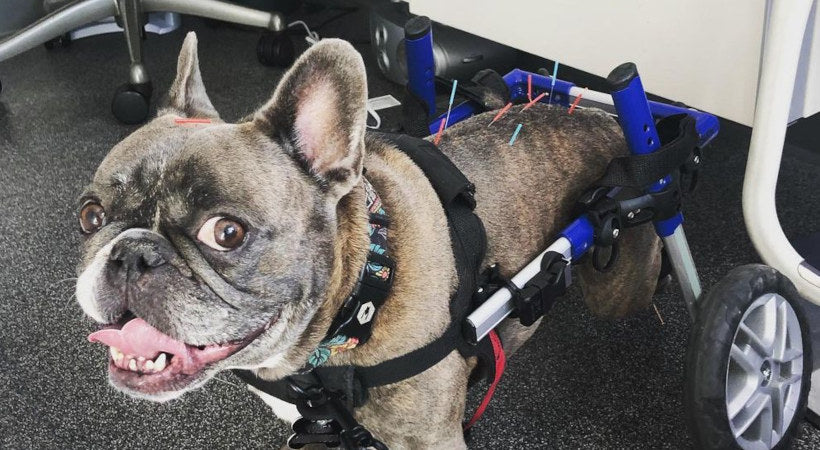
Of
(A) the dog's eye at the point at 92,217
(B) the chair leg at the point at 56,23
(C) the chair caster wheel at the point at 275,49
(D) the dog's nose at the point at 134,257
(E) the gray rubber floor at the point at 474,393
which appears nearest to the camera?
(D) the dog's nose at the point at 134,257

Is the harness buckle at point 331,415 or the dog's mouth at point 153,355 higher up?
the dog's mouth at point 153,355

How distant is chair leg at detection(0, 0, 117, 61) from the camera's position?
2.56m

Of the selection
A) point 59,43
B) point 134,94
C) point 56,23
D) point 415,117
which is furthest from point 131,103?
point 415,117

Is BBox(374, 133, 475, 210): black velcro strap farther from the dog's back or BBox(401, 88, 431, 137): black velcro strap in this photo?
BBox(401, 88, 431, 137): black velcro strap

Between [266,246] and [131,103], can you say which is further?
[131,103]

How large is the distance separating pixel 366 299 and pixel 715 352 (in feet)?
1.62

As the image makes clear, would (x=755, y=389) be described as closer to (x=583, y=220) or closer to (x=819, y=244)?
(x=583, y=220)

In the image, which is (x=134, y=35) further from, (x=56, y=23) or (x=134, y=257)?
(x=134, y=257)

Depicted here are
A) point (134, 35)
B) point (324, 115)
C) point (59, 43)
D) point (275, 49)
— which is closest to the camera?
point (324, 115)

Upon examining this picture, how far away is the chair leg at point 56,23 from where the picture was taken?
8.40ft

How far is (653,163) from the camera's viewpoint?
3.61ft

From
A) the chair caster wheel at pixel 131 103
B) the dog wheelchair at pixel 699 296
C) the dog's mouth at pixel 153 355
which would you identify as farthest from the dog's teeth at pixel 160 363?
the chair caster wheel at pixel 131 103

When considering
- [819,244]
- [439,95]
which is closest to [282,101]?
[439,95]

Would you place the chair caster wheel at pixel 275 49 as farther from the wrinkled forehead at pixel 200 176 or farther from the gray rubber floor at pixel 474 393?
the wrinkled forehead at pixel 200 176
